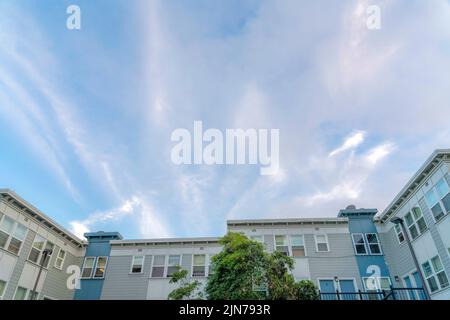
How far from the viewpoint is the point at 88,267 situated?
21.7 meters

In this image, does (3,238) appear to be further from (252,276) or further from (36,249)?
(252,276)

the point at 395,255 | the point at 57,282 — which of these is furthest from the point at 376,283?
the point at 57,282

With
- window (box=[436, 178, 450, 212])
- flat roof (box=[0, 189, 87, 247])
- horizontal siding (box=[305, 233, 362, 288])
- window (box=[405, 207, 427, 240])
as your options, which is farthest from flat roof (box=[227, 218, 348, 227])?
flat roof (box=[0, 189, 87, 247])

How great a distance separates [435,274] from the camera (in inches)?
594

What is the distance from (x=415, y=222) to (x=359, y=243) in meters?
4.39

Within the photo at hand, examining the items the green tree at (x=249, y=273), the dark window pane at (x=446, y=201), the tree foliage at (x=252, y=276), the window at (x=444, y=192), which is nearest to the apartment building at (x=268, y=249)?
the window at (x=444, y=192)

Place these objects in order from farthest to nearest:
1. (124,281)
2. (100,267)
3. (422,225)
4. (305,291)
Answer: (100,267) → (124,281) → (422,225) → (305,291)

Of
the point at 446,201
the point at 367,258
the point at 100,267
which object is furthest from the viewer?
the point at 100,267

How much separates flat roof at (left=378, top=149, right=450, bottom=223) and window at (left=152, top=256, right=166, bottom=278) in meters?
16.4

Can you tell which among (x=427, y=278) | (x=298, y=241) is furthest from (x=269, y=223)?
(x=427, y=278)

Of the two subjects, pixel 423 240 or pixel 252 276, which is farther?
pixel 423 240

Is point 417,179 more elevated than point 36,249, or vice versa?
point 417,179

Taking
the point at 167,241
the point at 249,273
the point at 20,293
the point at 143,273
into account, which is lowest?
the point at 20,293

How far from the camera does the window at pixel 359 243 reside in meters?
19.9
